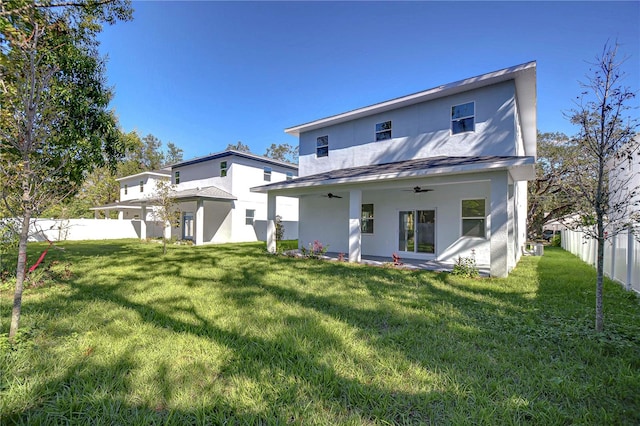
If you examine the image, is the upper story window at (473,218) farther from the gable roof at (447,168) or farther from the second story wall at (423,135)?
the second story wall at (423,135)

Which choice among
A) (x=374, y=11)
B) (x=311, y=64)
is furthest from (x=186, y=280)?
(x=311, y=64)

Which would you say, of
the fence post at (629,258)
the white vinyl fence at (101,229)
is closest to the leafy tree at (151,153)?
the white vinyl fence at (101,229)

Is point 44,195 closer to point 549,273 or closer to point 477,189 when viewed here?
point 477,189

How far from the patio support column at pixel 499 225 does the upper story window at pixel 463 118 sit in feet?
10.6

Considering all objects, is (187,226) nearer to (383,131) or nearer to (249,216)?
(249,216)

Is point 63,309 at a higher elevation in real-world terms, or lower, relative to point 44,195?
lower

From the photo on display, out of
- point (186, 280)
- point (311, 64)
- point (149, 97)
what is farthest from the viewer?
point (149, 97)

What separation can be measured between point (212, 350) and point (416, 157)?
10388mm

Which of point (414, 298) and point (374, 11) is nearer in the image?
point (414, 298)

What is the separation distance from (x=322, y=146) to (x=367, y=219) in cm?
451

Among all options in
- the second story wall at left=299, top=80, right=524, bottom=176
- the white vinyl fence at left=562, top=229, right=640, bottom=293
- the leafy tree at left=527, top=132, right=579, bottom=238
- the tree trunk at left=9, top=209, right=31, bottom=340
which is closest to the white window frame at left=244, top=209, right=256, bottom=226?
the second story wall at left=299, top=80, right=524, bottom=176

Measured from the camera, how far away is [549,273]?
922 centimetres

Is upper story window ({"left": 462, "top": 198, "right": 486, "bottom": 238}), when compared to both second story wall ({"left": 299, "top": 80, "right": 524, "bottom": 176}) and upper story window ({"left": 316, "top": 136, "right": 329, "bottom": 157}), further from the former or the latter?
upper story window ({"left": 316, "top": 136, "right": 329, "bottom": 157})

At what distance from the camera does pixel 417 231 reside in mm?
11758
